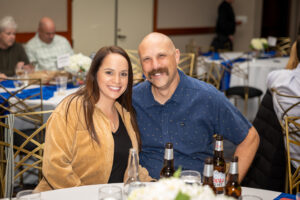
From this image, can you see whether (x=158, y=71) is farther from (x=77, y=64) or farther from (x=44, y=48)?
(x=44, y=48)

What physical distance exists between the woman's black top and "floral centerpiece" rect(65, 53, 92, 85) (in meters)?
2.02

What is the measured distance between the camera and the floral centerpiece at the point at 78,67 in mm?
4234

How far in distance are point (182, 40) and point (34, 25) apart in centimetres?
390

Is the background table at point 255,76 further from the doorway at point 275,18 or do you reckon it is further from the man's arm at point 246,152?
the doorway at point 275,18

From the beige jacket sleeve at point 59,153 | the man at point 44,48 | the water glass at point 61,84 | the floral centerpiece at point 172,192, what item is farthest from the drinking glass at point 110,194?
the man at point 44,48

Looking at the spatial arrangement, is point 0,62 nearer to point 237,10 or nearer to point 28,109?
point 28,109

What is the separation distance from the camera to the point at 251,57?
6633mm

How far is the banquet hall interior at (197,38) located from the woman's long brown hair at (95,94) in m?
1.35

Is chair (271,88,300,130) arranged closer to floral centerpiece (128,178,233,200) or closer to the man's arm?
the man's arm

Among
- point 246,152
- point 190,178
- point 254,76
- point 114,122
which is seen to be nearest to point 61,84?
point 114,122

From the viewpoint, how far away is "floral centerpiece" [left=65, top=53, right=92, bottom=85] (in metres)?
4.23

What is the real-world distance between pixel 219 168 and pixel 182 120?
1.68ft

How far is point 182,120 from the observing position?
96.0 inches

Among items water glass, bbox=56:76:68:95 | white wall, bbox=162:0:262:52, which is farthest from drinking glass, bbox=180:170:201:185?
white wall, bbox=162:0:262:52
